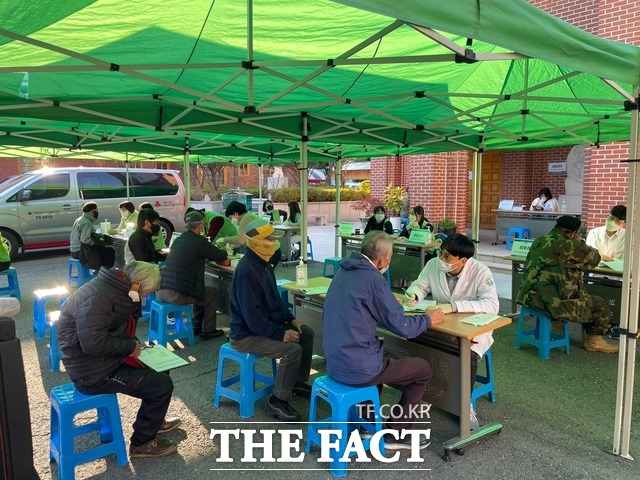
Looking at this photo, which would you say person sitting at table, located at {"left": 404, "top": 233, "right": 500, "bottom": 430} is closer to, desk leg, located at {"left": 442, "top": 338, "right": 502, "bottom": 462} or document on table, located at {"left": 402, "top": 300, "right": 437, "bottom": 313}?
document on table, located at {"left": 402, "top": 300, "right": 437, "bottom": 313}

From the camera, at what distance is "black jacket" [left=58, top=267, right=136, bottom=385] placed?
2.70m

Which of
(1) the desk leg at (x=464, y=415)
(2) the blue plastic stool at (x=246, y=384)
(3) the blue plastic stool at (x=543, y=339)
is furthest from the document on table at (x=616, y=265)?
(2) the blue plastic stool at (x=246, y=384)

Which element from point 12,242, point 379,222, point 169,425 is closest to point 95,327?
point 169,425

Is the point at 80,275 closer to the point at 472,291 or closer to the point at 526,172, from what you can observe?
the point at 472,291

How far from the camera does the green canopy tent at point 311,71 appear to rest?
259 centimetres

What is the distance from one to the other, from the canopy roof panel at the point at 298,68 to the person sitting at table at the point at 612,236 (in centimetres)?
127

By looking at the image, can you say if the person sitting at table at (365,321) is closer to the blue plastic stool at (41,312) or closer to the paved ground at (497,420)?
the paved ground at (497,420)

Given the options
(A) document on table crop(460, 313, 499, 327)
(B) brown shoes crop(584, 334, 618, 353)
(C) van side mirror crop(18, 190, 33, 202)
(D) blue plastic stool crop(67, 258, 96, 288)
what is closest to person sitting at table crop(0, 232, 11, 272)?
(D) blue plastic stool crop(67, 258, 96, 288)

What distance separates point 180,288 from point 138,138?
404 centimetres

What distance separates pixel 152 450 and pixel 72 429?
0.54m

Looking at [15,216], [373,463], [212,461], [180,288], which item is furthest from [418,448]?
[15,216]

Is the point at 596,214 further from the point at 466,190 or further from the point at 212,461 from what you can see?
the point at 212,461

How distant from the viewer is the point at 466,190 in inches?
514

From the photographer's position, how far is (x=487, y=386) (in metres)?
3.75
